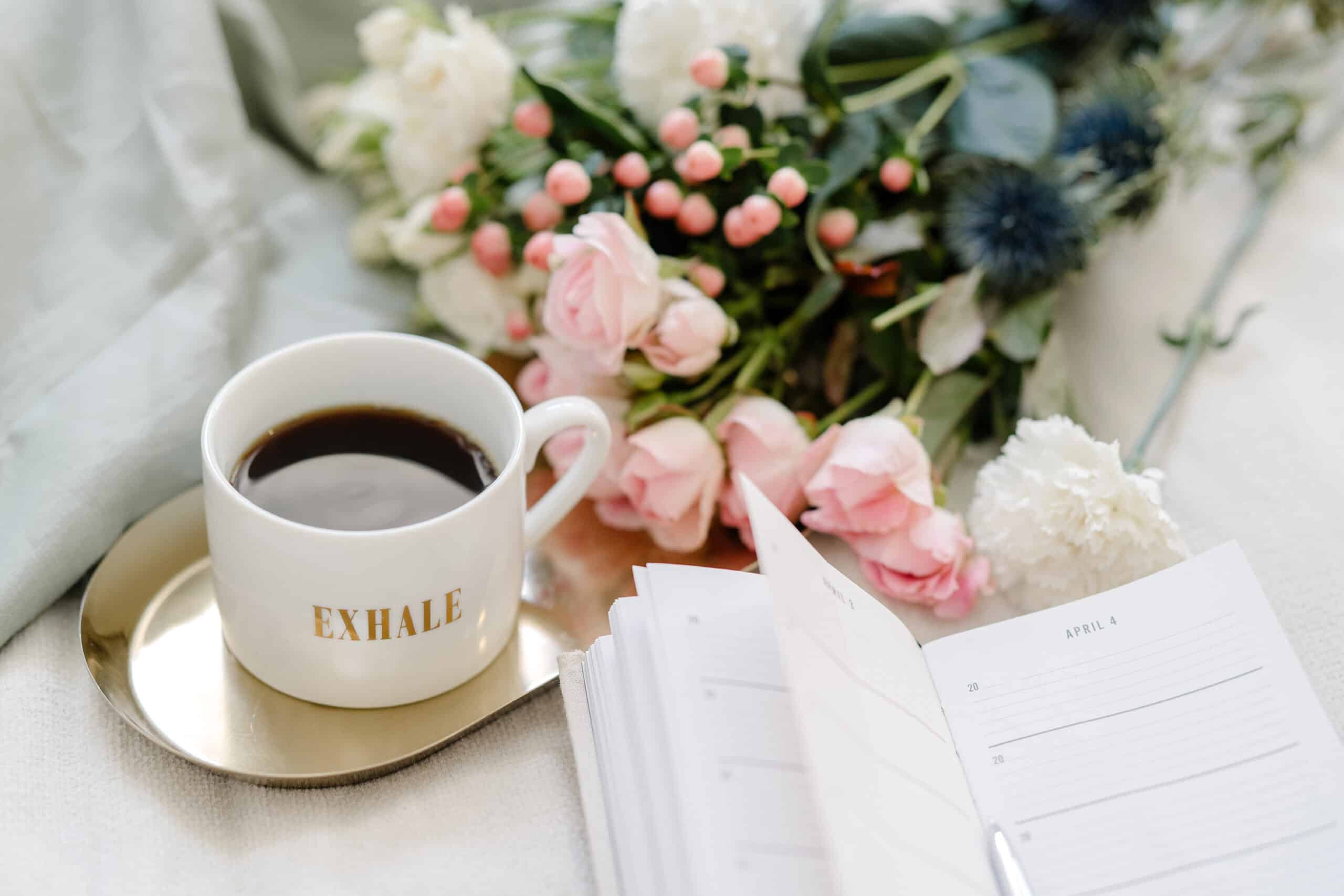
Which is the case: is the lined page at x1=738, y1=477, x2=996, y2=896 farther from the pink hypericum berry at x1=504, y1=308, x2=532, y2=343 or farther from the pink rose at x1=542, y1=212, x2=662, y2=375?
the pink hypericum berry at x1=504, y1=308, x2=532, y2=343

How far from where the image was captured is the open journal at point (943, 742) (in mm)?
432

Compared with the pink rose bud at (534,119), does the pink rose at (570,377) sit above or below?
below

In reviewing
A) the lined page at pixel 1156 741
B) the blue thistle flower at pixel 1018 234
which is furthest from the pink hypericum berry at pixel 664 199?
the lined page at pixel 1156 741

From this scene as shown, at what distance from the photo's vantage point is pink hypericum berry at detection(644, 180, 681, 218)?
65cm

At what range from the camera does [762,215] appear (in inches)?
24.7

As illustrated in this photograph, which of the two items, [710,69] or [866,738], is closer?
[866,738]

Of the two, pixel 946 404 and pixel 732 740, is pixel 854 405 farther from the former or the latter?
pixel 732 740

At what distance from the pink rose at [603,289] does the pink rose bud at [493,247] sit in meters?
0.12

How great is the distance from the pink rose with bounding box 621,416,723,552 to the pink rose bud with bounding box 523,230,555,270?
12cm

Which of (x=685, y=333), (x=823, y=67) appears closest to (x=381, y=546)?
(x=685, y=333)

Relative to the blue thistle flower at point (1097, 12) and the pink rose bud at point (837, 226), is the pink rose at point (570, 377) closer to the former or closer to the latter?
the pink rose bud at point (837, 226)

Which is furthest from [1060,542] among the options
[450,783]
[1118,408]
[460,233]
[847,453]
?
[460,233]

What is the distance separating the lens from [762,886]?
0.42m

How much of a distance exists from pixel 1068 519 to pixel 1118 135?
38 centimetres
